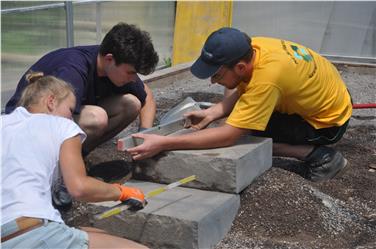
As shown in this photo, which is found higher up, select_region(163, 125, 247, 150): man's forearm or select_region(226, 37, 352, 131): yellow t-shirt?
select_region(226, 37, 352, 131): yellow t-shirt

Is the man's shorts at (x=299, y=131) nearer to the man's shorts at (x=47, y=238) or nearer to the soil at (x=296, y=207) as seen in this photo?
the soil at (x=296, y=207)

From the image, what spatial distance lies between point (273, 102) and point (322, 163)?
69cm

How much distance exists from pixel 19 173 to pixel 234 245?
1.25 m

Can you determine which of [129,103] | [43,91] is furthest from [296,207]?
[43,91]

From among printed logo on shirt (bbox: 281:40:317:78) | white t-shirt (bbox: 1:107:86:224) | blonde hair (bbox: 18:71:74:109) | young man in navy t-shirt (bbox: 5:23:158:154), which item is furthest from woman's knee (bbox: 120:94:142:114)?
white t-shirt (bbox: 1:107:86:224)

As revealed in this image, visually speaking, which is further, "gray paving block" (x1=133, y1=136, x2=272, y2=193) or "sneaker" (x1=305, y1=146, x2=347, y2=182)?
"sneaker" (x1=305, y1=146, x2=347, y2=182)

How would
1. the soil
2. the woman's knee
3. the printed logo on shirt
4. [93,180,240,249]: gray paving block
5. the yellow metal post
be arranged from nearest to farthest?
[93,180,240,249]: gray paving block → the soil → the printed logo on shirt → the woman's knee → the yellow metal post

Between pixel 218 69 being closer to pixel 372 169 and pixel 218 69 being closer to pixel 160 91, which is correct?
pixel 372 169

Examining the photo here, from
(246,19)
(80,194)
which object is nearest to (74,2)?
(246,19)

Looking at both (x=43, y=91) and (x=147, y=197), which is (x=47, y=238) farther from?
(x=147, y=197)

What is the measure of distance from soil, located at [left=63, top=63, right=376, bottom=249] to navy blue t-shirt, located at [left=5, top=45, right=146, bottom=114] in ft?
1.62

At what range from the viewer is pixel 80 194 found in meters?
2.41

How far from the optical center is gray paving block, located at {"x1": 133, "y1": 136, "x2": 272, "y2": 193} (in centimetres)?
337

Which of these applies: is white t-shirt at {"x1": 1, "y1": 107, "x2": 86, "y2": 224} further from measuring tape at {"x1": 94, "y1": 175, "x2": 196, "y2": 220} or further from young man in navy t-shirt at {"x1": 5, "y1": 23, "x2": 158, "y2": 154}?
young man in navy t-shirt at {"x1": 5, "y1": 23, "x2": 158, "y2": 154}
